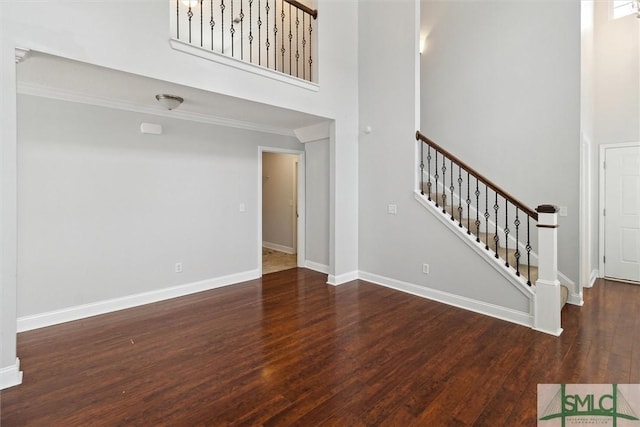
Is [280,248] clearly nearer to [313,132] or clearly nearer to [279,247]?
[279,247]

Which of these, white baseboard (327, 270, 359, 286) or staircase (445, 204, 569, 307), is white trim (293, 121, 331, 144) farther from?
staircase (445, 204, 569, 307)

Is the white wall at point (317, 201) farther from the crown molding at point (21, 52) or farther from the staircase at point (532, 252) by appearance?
the crown molding at point (21, 52)

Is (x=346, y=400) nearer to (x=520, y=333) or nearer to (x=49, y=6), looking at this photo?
(x=520, y=333)

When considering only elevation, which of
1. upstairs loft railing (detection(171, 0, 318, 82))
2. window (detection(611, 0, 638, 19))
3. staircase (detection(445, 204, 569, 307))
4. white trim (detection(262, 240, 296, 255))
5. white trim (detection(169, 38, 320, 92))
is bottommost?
white trim (detection(262, 240, 296, 255))

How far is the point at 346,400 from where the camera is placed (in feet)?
6.98

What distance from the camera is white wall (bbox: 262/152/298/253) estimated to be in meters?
7.09

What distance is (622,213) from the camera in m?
4.77

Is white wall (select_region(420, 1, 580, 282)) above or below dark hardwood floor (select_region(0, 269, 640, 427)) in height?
above

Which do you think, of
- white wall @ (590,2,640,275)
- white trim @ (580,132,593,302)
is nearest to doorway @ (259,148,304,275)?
white trim @ (580,132,593,302)

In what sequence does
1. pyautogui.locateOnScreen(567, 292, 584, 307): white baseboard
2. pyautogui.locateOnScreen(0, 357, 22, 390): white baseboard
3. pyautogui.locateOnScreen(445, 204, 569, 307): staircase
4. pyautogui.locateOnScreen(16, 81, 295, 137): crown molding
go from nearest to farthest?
pyautogui.locateOnScreen(0, 357, 22, 390): white baseboard, pyautogui.locateOnScreen(16, 81, 295, 137): crown molding, pyautogui.locateOnScreen(445, 204, 569, 307): staircase, pyautogui.locateOnScreen(567, 292, 584, 307): white baseboard

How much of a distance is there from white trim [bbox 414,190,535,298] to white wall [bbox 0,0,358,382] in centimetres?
133

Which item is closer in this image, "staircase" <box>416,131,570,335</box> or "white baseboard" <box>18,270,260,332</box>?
"staircase" <box>416,131,570,335</box>

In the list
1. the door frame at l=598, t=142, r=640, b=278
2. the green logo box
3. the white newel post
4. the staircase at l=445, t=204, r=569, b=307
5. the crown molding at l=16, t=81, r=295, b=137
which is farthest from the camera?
the door frame at l=598, t=142, r=640, b=278

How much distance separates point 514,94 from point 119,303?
5813 mm
